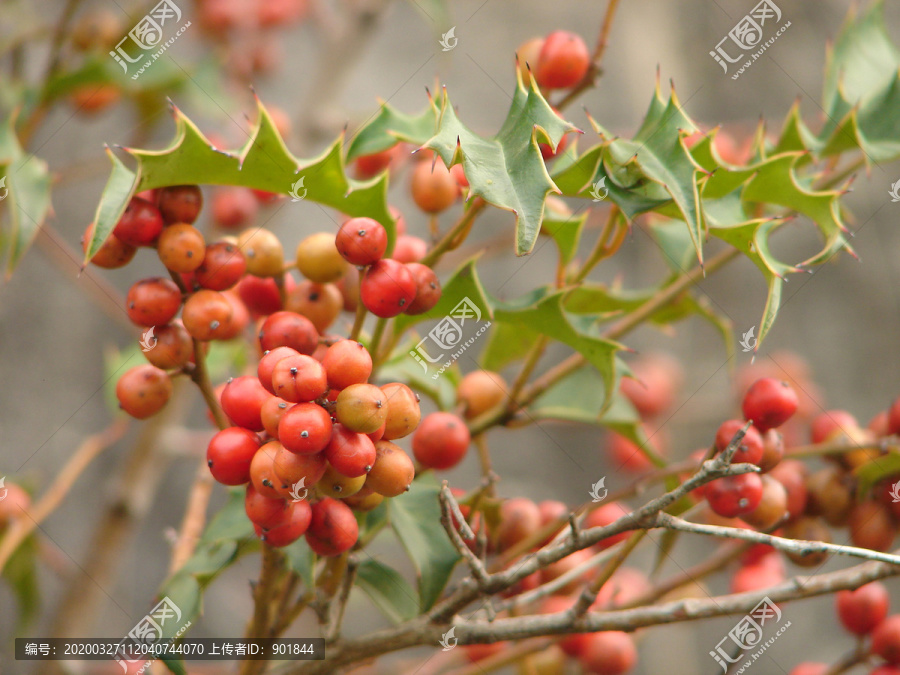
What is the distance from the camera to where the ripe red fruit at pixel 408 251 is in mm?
667

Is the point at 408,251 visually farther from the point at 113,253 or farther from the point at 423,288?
the point at 113,253

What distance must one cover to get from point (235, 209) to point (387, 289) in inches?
25.1

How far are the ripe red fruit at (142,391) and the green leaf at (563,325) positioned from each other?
27 centimetres

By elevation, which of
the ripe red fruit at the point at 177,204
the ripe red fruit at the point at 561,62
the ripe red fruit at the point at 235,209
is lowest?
the ripe red fruit at the point at 235,209

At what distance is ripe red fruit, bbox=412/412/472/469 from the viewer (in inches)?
27.2

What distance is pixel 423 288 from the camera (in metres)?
0.58

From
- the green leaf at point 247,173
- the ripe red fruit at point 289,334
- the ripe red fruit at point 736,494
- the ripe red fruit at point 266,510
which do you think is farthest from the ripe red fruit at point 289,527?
the ripe red fruit at point 736,494

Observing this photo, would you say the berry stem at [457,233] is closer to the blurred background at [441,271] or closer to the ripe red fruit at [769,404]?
the ripe red fruit at [769,404]

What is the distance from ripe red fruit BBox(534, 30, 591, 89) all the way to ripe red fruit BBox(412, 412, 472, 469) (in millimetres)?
309

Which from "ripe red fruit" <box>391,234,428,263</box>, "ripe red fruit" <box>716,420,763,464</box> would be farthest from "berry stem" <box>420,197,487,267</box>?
"ripe red fruit" <box>716,420,763,464</box>

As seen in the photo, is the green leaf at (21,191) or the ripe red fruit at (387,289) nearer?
the ripe red fruit at (387,289)

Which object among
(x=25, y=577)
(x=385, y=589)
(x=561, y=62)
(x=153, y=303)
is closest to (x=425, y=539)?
(x=385, y=589)

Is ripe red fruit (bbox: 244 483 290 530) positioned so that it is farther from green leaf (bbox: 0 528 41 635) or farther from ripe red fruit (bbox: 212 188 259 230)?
ripe red fruit (bbox: 212 188 259 230)

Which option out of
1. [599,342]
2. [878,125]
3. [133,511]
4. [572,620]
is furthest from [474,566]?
[133,511]
